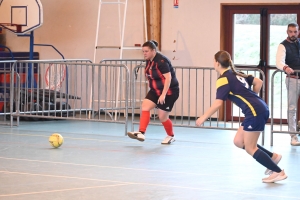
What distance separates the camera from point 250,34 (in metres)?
15.1

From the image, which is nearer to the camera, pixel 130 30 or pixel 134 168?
pixel 134 168

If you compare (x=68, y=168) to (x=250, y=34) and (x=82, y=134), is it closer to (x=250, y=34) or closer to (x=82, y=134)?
(x=82, y=134)

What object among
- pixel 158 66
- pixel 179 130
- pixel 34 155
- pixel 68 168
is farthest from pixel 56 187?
pixel 179 130

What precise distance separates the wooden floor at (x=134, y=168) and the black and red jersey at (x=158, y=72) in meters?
0.95

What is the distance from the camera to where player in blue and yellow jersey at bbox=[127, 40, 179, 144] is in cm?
1092

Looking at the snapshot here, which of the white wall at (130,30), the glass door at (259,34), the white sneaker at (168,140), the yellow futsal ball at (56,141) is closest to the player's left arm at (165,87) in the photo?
the white sneaker at (168,140)

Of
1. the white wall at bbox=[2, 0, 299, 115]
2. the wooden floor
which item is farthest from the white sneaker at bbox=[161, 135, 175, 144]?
the white wall at bbox=[2, 0, 299, 115]

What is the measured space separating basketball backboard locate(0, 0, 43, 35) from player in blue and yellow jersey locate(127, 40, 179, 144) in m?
5.62

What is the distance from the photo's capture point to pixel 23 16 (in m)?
16.0

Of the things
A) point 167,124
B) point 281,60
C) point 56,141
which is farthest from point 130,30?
point 56,141

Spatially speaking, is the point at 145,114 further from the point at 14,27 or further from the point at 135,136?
the point at 14,27

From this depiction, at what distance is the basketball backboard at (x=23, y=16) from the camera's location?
16.0 m

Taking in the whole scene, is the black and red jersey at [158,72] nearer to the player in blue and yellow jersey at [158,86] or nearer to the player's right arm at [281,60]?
the player in blue and yellow jersey at [158,86]

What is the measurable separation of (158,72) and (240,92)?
3.22 metres
